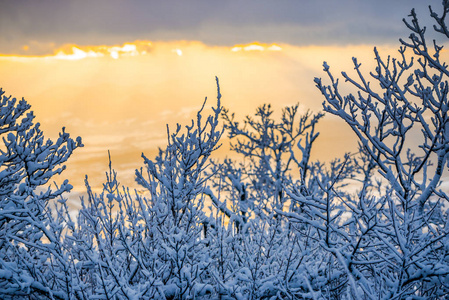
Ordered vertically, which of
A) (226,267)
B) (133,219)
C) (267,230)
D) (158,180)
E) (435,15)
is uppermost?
(435,15)

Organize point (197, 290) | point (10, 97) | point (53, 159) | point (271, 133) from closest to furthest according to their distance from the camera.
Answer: point (197, 290) < point (53, 159) < point (10, 97) < point (271, 133)

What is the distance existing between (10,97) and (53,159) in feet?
8.14

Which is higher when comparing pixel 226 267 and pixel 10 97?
pixel 10 97

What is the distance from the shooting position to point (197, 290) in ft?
18.3

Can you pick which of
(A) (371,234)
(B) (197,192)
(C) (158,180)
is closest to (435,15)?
(A) (371,234)

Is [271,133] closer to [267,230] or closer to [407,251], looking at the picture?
[267,230]

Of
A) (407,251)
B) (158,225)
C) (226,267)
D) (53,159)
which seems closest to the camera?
(407,251)

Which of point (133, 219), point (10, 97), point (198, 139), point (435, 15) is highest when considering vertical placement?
point (435, 15)

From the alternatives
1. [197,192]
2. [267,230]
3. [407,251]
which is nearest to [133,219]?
[197,192]

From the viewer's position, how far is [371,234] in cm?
479

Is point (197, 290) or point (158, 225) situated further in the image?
point (158, 225)

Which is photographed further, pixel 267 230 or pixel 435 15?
pixel 267 230

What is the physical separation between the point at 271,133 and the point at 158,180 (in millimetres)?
13171

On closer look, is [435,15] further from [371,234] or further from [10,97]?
[10,97]
